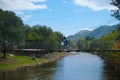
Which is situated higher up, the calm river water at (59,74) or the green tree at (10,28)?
the green tree at (10,28)

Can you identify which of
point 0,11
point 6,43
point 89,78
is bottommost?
point 89,78

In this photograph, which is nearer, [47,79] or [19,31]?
[47,79]

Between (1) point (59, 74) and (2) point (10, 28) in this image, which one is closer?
(1) point (59, 74)

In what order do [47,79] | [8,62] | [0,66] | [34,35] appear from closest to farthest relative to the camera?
[47,79]
[0,66]
[8,62]
[34,35]

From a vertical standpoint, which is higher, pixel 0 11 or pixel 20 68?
pixel 0 11

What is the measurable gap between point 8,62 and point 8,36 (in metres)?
8.72

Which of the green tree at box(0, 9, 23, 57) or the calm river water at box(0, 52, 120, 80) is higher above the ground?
the green tree at box(0, 9, 23, 57)

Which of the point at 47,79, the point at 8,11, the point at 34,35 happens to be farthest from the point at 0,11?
the point at 34,35

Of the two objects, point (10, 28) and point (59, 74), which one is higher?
point (10, 28)

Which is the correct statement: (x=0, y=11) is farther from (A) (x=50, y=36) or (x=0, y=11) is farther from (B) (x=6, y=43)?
(A) (x=50, y=36)

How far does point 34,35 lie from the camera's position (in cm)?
Answer: 18812

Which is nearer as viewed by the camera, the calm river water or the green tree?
the calm river water

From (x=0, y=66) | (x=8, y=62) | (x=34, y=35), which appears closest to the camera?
(x=0, y=66)

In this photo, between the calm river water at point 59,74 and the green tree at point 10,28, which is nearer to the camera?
the calm river water at point 59,74
